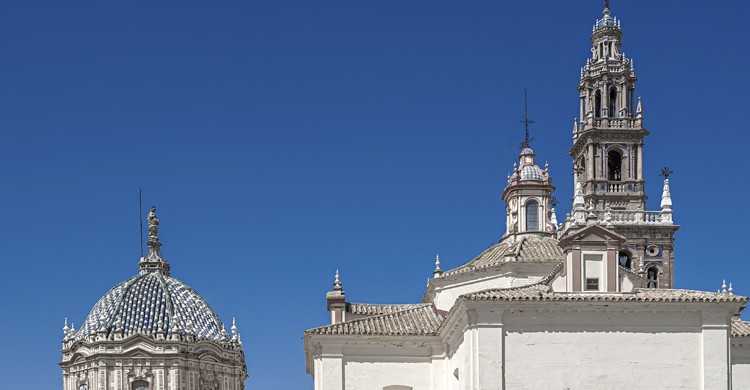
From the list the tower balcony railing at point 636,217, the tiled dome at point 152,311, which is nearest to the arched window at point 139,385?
the tiled dome at point 152,311

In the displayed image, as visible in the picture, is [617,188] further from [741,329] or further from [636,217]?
[741,329]

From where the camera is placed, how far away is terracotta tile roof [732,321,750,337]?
43188 millimetres

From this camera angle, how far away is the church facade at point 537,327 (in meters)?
36.6

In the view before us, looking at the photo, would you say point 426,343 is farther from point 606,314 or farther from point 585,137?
point 585,137

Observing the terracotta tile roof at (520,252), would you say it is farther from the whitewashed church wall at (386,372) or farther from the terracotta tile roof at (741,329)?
the terracotta tile roof at (741,329)

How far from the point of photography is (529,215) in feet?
169

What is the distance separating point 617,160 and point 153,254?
3124cm

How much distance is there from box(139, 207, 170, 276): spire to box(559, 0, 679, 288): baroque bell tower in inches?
938

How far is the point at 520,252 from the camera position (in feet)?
155

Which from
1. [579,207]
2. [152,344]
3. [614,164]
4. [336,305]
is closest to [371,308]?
[336,305]

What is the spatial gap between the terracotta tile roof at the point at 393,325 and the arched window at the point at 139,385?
13.2 m

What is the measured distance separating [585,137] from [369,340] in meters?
35.9

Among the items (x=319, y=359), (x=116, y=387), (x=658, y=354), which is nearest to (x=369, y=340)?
(x=319, y=359)

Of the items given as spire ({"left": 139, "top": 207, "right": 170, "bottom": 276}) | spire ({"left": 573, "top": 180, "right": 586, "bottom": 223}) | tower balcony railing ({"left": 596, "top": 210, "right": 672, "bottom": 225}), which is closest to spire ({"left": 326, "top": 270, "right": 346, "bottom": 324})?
spire ({"left": 139, "top": 207, "right": 170, "bottom": 276})
